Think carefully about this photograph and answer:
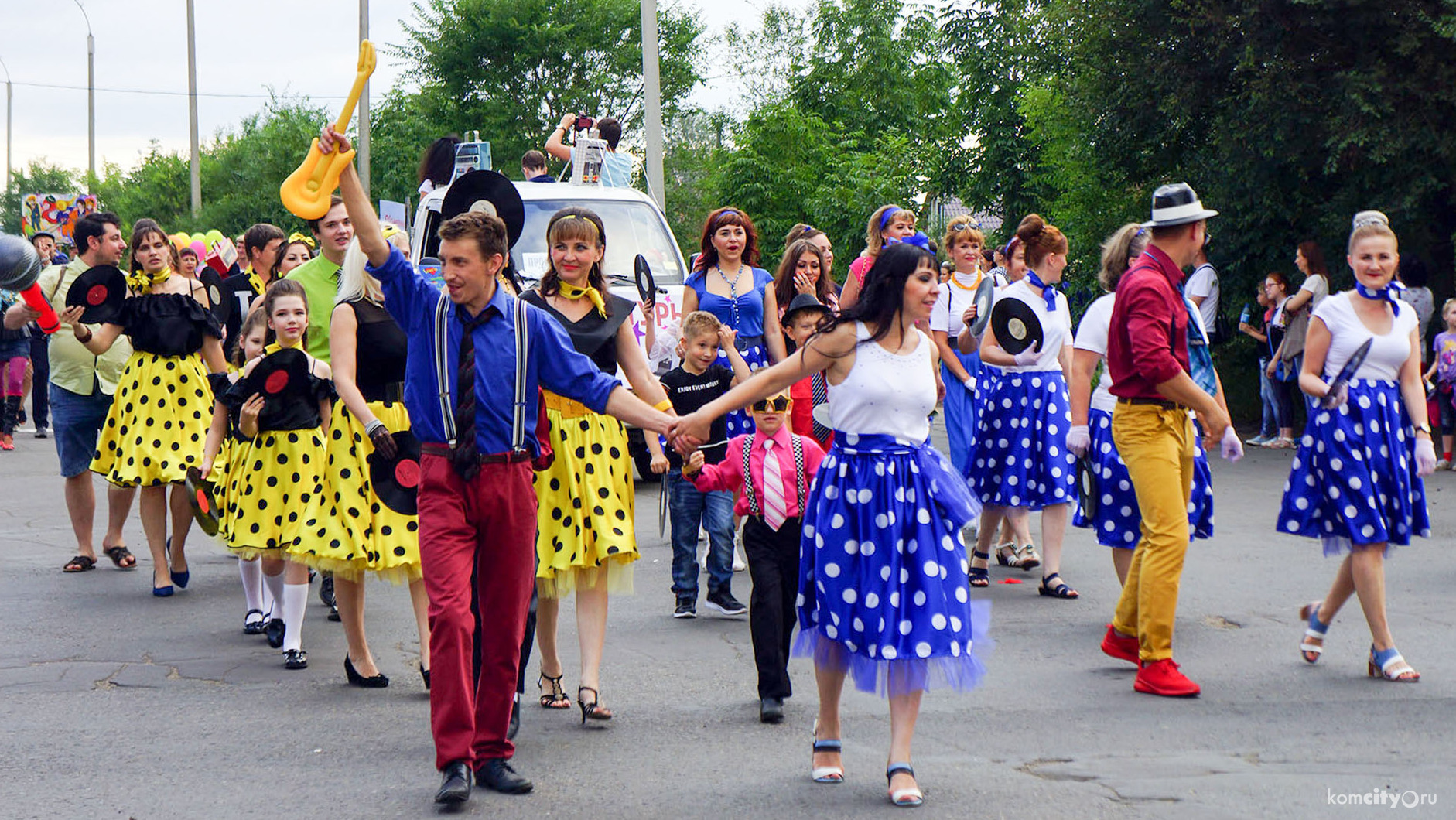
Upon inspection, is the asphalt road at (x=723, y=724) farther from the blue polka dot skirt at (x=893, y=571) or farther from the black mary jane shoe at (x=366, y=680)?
the blue polka dot skirt at (x=893, y=571)

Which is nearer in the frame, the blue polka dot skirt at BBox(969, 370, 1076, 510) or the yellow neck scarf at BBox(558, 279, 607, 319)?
the yellow neck scarf at BBox(558, 279, 607, 319)

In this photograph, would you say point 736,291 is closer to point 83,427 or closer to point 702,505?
point 702,505

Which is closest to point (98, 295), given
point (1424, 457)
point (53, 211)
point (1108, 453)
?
point (1108, 453)

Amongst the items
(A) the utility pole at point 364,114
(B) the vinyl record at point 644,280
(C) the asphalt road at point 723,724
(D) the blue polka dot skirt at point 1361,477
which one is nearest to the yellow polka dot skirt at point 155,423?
(C) the asphalt road at point 723,724

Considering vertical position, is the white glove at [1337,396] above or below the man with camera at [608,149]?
below

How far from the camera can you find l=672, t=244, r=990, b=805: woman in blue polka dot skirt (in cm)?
485

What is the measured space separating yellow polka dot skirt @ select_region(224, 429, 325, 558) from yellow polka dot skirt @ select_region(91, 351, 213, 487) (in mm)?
1911

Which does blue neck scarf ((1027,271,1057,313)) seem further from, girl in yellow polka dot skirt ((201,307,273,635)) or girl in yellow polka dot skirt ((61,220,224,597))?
girl in yellow polka dot skirt ((61,220,224,597))

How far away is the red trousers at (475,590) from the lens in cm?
475

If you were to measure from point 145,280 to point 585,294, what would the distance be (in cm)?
383

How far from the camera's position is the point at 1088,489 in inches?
288

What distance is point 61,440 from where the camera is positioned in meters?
9.61

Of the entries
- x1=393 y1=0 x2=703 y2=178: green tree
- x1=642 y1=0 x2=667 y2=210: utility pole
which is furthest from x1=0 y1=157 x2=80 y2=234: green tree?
x1=642 y1=0 x2=667 y2=210: utility pole

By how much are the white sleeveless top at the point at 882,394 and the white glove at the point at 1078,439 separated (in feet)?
6.99
